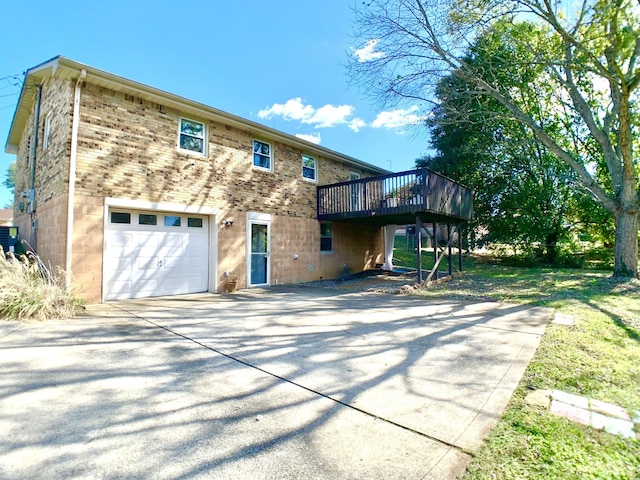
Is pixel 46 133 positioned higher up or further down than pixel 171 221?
higher up

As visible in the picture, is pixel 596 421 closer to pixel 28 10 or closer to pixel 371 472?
pixel 371 472

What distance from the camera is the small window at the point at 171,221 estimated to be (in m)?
9.01

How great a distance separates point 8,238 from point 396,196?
13986 millimetres

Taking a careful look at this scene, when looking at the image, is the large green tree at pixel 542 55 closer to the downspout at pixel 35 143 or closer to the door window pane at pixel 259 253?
the door window pane at pixel 259 253

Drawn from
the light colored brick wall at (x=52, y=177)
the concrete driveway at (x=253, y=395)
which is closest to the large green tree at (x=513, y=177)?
the concrete driveway at (x=253, y=395)

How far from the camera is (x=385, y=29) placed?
33.4 feet

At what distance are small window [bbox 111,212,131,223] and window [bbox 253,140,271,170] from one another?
4302 millimetres

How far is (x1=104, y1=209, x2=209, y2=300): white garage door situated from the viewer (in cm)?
803

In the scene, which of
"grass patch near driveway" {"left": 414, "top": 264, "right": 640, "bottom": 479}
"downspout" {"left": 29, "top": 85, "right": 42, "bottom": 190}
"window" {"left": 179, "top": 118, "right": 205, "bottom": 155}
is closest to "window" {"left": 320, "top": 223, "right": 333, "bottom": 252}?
"window" {"left": 179, "top": 118, "right": 205, "bottom": 155}

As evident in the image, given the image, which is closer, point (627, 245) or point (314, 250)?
point (627, 245)

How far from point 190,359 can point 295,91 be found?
16.3m

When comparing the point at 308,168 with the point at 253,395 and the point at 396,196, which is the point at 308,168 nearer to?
the point at 396,196

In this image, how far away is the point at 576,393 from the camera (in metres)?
3.12

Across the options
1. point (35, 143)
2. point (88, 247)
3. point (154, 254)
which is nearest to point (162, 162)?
point (154, 254)
